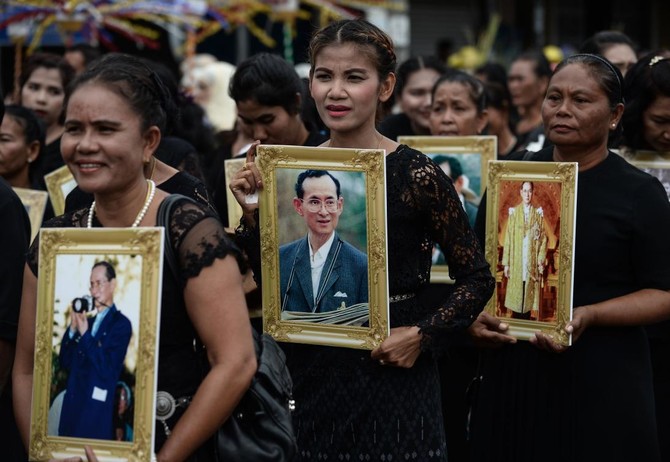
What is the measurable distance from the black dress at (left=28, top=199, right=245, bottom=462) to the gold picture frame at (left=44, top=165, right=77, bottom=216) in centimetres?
231

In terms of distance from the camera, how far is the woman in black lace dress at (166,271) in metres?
2.89

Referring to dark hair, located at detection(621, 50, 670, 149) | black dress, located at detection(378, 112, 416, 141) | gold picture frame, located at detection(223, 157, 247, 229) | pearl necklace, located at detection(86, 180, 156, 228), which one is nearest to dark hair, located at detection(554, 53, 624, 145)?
dark hair, located at detection(621, 50, 670, 149)

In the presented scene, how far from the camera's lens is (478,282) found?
3.77 meters

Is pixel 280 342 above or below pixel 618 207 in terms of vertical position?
below

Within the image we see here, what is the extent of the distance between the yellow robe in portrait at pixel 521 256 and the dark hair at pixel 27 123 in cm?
271

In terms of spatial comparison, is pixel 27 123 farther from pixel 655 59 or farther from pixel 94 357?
pixel 94 357

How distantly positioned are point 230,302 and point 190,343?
8.3 inches

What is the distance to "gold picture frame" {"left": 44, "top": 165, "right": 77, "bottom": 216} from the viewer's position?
17.5ft

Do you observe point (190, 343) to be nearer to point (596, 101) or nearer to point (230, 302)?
point (230, 302)

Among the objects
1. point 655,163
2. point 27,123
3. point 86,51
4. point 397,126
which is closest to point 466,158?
point 655,163

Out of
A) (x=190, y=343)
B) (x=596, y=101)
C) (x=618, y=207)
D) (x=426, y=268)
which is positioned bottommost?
(x=190, y=343)

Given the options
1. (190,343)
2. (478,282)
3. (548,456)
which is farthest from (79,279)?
(548,456)

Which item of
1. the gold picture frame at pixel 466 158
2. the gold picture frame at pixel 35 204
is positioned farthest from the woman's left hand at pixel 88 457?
the gold picture frame at pixel 466 158

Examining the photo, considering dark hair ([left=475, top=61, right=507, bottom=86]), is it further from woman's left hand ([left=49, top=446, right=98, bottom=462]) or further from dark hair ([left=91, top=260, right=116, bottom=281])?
woman's left hand ([left=49, top=446, right=98, bottom=462])
